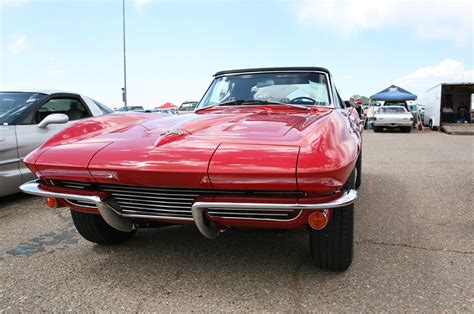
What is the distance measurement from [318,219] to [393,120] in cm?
1657

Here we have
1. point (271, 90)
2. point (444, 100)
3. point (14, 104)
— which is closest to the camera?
point (271, 90)

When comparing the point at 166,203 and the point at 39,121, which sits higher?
the point at 39,121

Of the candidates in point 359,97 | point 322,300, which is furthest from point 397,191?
point 322,300

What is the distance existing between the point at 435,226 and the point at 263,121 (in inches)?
76.6

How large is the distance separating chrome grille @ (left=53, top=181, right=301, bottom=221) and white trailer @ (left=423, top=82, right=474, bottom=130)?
60.1 ft

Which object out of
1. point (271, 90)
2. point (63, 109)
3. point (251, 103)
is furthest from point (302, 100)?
point (63, 109)

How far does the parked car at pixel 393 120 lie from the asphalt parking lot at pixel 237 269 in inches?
558

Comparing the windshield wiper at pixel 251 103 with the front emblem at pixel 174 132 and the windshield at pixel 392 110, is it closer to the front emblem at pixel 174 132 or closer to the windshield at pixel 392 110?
the front emblem at pixel 174 132

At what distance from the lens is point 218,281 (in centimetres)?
236

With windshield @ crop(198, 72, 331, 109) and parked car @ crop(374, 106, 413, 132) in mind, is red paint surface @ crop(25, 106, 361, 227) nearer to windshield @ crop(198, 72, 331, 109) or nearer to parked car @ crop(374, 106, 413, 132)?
windshield @ crop(198, 72, 331, 109)

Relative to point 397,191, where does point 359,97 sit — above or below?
above

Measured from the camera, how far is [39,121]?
4.80 metres

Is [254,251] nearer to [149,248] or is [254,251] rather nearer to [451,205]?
[149,248]

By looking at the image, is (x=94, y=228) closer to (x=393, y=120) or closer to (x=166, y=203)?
(x=166, y=203)
